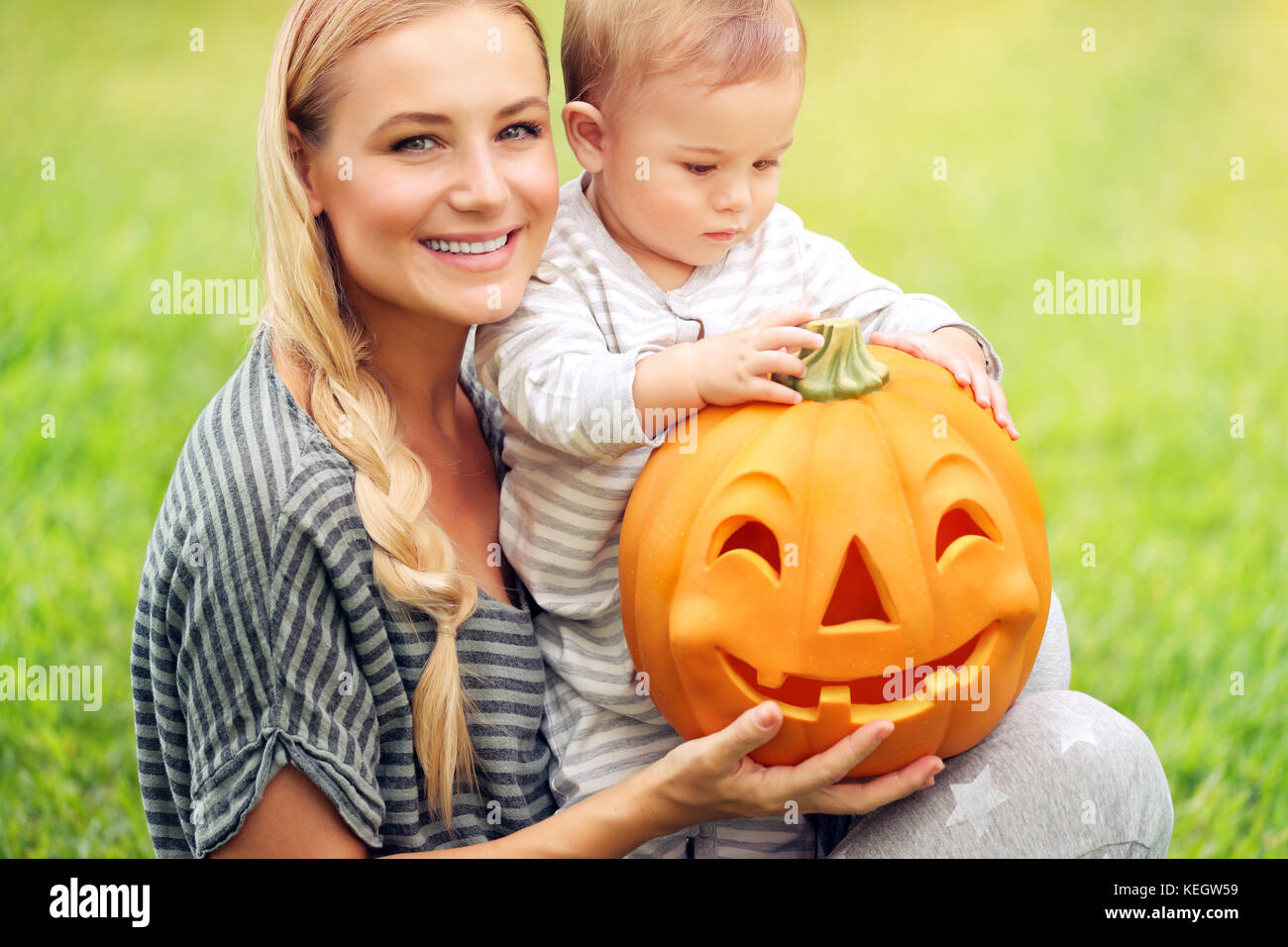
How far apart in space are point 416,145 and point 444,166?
6 centimetres

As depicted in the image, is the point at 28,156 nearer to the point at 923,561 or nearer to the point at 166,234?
the point at 166,234

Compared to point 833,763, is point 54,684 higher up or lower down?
higher up

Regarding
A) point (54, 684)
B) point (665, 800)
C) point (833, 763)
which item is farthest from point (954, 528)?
point (54, 684)

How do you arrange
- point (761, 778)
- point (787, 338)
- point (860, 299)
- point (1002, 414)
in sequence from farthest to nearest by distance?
point (860, 299) → point (1002, 414) → point (761, 778) → point (787, 338)

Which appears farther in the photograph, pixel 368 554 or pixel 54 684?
pixel 54 684

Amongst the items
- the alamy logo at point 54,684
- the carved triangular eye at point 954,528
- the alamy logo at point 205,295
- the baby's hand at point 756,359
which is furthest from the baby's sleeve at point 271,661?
the alamy logo at point 205,295

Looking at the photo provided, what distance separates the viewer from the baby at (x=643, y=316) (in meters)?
2.22

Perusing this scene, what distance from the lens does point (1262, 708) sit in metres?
3.86

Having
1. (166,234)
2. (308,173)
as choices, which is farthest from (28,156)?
(308,173)

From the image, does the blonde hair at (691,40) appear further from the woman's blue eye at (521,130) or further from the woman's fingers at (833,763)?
the woman's fingers at (833,763)

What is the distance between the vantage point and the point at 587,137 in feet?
8.13

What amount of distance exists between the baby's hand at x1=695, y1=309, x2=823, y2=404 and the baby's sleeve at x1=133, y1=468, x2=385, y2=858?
68cm

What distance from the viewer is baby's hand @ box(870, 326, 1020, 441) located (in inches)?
91.8

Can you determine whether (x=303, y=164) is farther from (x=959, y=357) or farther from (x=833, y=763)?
(x=833, y=763)
